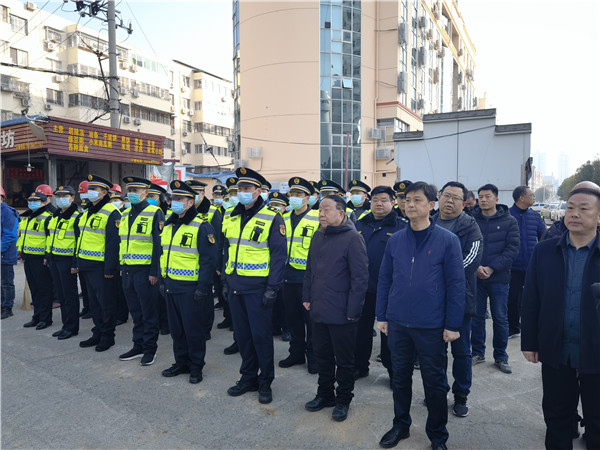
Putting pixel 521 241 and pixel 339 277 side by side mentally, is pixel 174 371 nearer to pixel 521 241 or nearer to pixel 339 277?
pixel 339 277

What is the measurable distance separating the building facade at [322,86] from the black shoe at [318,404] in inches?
884

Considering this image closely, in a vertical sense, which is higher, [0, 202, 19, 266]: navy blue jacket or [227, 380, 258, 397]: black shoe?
[0, 202, 19, 266]: navy blue jacket

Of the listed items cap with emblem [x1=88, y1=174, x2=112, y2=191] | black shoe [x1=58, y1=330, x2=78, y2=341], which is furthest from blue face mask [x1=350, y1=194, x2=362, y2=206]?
black shoe [x1=58, y1=330, x2=78, y2=341]

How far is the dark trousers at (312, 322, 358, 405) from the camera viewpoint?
12.0ft

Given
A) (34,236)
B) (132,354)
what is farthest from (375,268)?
(34,236)

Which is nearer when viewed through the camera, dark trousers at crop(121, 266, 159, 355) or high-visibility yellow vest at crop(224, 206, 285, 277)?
high-visibility yellow vest at crop(224, 206, 285, 277)

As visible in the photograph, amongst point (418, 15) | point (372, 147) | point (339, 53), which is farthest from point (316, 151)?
point (418, 15)

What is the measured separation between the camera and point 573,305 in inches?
104

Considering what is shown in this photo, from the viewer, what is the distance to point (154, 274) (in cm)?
498

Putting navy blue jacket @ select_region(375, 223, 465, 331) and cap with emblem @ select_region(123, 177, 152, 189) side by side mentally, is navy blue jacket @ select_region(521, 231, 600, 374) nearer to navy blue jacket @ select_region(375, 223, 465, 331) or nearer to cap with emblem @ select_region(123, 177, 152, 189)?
navy blue jacket @ select_region(375, 223, 465, 331)

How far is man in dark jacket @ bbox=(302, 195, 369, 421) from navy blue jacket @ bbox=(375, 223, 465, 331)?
48 cm

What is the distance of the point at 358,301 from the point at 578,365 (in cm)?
163

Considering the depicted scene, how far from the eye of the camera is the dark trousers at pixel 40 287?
6.53 meters

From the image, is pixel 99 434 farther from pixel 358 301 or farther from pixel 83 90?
pixel 83 90
